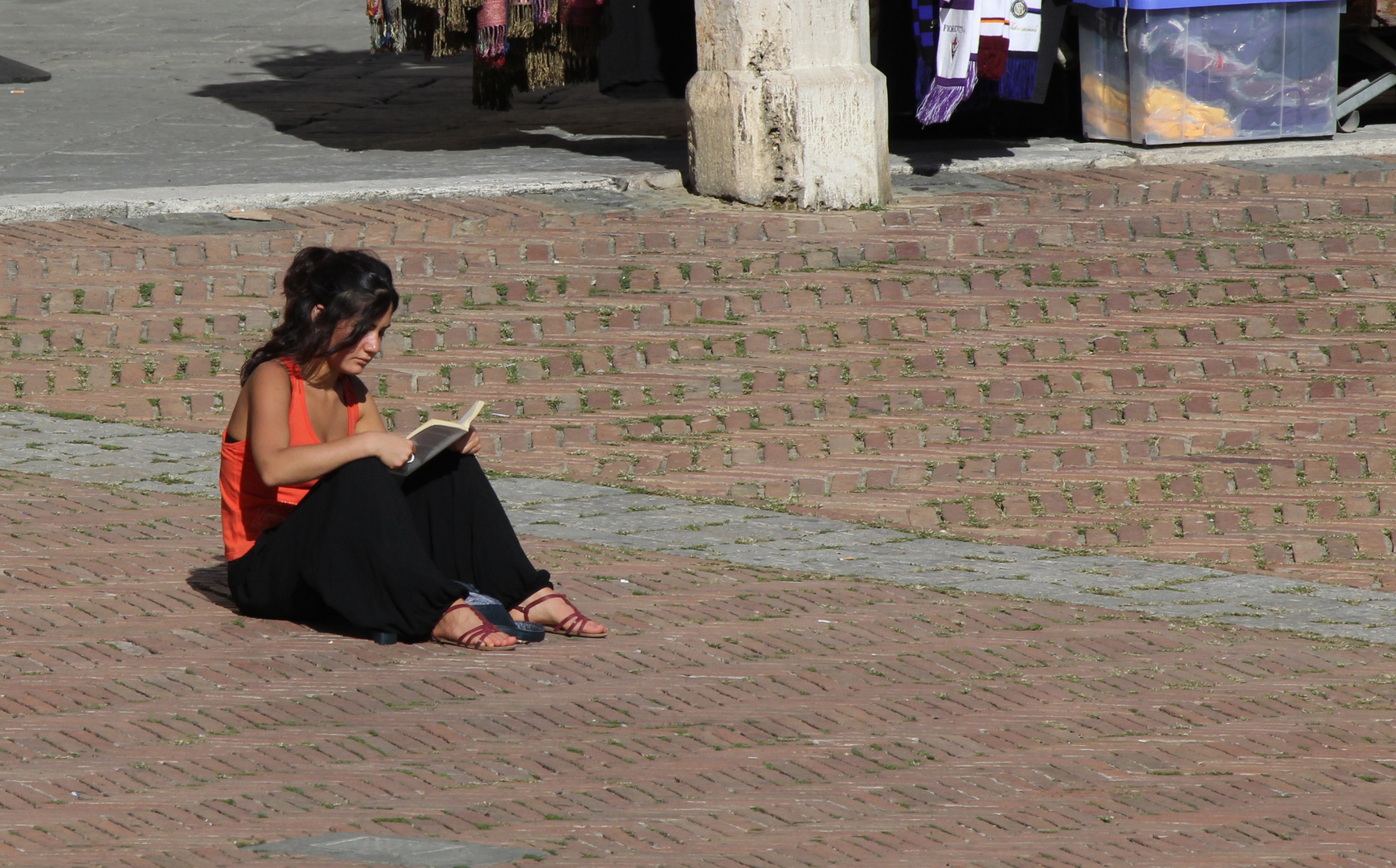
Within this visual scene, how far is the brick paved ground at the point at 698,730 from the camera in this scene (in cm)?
342

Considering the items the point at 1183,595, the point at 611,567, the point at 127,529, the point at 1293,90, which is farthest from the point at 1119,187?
the point at 127,529

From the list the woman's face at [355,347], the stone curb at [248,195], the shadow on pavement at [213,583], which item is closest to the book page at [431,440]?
the woman's face at [355,347]

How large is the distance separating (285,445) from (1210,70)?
246 inches

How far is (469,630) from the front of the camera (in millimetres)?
4461

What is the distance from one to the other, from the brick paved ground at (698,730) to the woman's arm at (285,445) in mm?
426

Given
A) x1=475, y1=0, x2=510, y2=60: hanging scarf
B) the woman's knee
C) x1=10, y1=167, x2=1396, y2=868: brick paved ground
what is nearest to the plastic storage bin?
x1=10, y1=167, x2=1396, y2=868: brick paved ground

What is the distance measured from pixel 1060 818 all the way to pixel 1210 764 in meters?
0.51

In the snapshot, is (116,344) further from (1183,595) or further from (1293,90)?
(1293,90)

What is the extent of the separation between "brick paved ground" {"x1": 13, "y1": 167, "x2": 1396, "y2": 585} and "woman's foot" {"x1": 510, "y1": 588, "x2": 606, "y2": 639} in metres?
1.55

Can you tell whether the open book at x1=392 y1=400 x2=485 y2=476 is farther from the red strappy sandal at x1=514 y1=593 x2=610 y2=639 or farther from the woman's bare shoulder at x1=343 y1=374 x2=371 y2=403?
the red strappy sandal at x1=514 y1=593 x2=610 y2=639

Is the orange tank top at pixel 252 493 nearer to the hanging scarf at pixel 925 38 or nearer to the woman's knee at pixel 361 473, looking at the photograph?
the woman's knee at pixel 361 473

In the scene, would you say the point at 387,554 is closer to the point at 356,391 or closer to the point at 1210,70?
the point at 356,391

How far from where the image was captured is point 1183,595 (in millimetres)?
5328

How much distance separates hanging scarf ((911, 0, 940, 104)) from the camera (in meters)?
8.89
